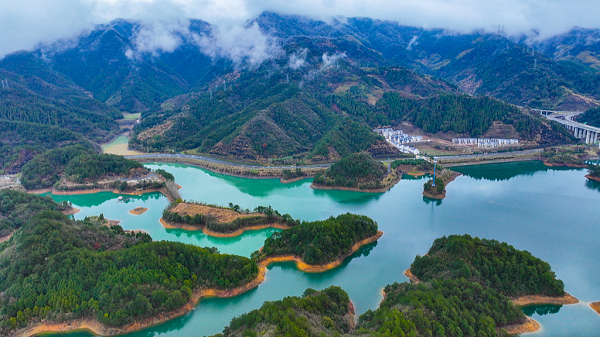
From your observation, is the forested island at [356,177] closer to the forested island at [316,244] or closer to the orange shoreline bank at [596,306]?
the forested island at [316,244]

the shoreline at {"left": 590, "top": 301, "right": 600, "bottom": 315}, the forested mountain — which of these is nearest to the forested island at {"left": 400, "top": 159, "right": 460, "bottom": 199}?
the forested mountain

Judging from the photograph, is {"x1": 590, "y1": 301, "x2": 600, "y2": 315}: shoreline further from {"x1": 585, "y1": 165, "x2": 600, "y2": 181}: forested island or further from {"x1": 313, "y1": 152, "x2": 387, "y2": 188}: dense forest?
{"x1": 585, "y1": 165, "x2": 600, "y2": 181}: forested island

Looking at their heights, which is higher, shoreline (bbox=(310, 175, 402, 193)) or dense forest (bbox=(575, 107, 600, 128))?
dense forest (bbox=(575, 107, 600, 128))

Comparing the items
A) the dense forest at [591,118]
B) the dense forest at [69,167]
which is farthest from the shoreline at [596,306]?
the dense forest at [591,118]

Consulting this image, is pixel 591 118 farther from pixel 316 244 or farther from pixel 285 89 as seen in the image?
pixel 316 244

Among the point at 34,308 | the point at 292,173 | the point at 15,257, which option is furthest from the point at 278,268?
the point at 292,173
